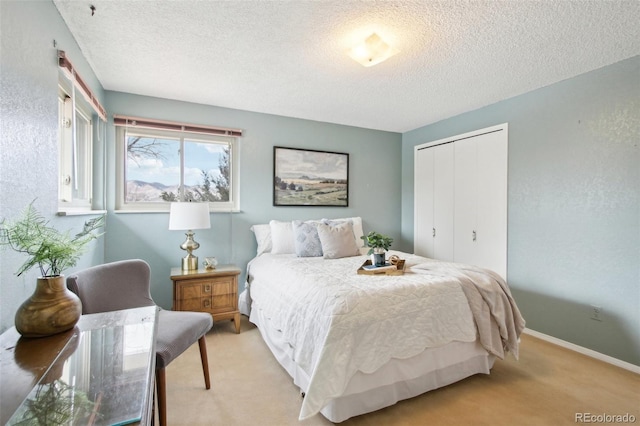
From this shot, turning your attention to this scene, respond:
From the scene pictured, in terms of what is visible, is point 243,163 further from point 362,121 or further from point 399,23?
point 399,23

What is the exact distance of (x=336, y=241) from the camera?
3.05 metres

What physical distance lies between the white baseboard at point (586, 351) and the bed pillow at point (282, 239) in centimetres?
265

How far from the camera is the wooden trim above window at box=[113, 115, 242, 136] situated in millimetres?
3029

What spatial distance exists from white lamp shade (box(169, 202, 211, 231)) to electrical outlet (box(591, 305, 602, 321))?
3.65 meters

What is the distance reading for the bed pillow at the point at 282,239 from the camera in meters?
3.33

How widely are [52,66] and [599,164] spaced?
4.10 metres

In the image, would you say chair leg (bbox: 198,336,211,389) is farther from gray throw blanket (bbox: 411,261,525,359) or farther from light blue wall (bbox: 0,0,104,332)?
gray throw blanket (bbox: 411,261,525,359)

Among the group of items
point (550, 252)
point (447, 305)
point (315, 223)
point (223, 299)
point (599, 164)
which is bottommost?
point (223, 299)

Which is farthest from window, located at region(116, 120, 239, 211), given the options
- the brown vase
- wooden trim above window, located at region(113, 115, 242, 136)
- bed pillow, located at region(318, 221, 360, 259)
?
the brown vase

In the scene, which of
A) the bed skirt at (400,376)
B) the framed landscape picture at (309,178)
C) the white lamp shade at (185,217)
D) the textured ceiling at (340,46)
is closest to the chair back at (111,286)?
the white lamp shade at (185,217)

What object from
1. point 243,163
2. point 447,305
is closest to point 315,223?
point 243,163

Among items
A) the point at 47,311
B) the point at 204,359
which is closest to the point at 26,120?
the point at 47,311

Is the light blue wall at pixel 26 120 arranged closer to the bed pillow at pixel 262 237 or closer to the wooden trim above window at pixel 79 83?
the wooden trim above window at pixel 79 83

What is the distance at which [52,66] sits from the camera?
1712 millimetres
